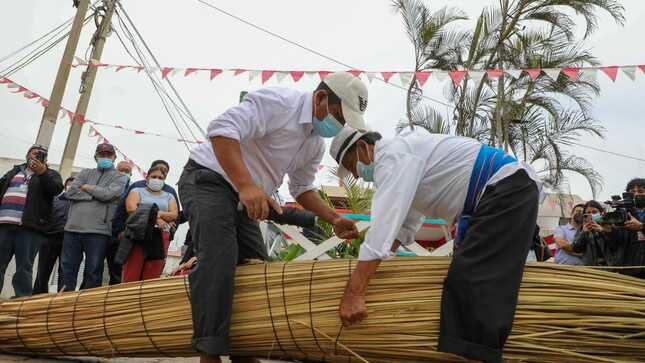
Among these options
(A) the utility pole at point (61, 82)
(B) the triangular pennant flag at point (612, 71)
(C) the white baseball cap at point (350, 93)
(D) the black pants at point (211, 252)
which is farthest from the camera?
(A) the utility pole at point (61, 82)

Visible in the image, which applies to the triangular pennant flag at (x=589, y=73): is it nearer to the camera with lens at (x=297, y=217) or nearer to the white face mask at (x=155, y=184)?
the white face mask at (x=155, y=184)

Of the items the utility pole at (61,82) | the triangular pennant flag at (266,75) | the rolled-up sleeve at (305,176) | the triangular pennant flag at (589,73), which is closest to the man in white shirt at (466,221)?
the rolled-up sleeve at (305,176)

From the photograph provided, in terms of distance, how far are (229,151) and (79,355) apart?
58.7 inches

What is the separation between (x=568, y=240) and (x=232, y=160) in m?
4.85

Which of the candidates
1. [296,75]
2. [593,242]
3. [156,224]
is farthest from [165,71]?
[593,242]

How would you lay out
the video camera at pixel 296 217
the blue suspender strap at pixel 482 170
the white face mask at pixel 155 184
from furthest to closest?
the white face mask at pixel 155 184 < the video camera at pixel 296 217 < the blue suspender strap at pixel 482 170

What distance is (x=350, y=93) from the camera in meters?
2.53

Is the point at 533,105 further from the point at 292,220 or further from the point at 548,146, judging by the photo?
the point at 292,220

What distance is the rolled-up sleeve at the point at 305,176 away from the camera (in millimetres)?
2965

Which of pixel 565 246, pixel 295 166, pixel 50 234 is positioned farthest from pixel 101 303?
pixel 565 246

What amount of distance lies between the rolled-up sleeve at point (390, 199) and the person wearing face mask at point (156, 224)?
11.4ft

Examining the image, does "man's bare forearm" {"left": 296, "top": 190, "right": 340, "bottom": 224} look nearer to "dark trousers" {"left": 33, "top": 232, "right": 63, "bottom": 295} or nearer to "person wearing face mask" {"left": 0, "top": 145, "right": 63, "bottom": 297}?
"person wearing face mask" {"left": 0, "top": 145, "right": 63, "bottom": 297}

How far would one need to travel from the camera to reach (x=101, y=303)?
299 centimetres

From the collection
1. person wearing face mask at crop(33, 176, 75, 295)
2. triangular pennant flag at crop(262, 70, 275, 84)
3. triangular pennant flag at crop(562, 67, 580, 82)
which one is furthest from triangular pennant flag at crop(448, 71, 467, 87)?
person wearing face mask at crop(33, 176, 75, 295)
